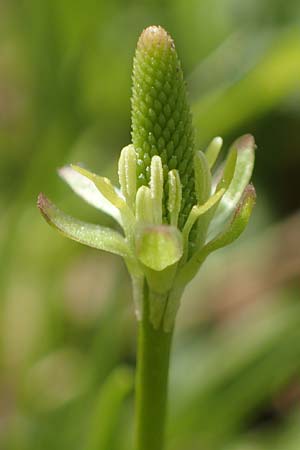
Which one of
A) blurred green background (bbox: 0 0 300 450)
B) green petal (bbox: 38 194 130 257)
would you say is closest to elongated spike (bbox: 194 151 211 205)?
green petal (bbox: 38 194 130 257)

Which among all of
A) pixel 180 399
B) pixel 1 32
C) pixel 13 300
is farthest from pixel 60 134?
pixel 180 399

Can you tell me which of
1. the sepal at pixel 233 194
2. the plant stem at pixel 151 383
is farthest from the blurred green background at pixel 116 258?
the sepal at pixel 233 194

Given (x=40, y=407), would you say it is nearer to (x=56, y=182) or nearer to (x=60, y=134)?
(x=56, y=182)

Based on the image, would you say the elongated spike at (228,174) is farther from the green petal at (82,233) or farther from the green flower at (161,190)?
the green petal at (82,233)

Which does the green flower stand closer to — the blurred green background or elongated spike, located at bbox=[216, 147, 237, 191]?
elongated spike, located at bbox=[216, 147, 237, 191]

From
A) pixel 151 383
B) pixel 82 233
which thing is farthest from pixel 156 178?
pixel 151 383

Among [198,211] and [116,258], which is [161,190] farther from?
[116,258]
